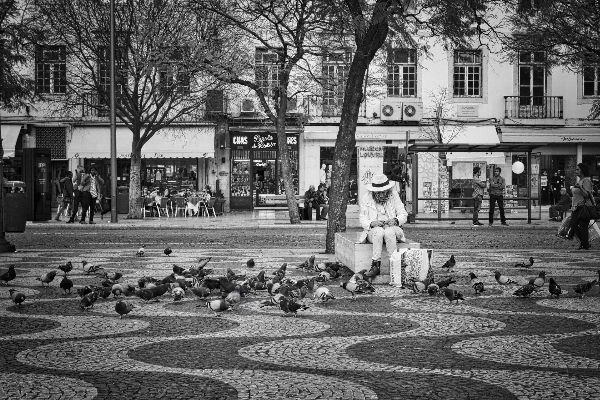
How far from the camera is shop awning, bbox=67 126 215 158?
40.6 meters

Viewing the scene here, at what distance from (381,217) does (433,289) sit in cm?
262

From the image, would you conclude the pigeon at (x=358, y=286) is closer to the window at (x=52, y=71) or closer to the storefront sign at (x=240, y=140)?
the window at (x=52, y=71)

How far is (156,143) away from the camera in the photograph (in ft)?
134

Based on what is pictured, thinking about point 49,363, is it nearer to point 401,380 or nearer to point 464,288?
point 401,380

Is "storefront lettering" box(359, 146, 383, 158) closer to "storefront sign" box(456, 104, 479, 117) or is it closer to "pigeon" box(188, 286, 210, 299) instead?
"storefront sign" box(456, 104, 479, 117)

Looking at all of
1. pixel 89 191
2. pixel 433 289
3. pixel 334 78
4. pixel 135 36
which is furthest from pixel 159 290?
pixel 135 36

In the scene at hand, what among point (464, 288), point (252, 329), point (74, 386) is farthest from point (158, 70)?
point (74, 386)

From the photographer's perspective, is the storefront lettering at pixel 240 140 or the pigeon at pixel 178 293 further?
the storefront lettering at pixel 240 140

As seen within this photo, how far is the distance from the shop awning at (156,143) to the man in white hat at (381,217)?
28075mm

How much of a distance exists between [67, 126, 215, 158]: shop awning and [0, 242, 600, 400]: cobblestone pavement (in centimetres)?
2955

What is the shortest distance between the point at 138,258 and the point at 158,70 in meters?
18.4

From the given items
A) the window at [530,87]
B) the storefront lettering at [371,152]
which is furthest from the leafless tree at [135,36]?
the window at [530,87]

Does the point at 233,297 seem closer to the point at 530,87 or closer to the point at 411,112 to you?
the point at 411,112

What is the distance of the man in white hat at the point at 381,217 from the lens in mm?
12391
